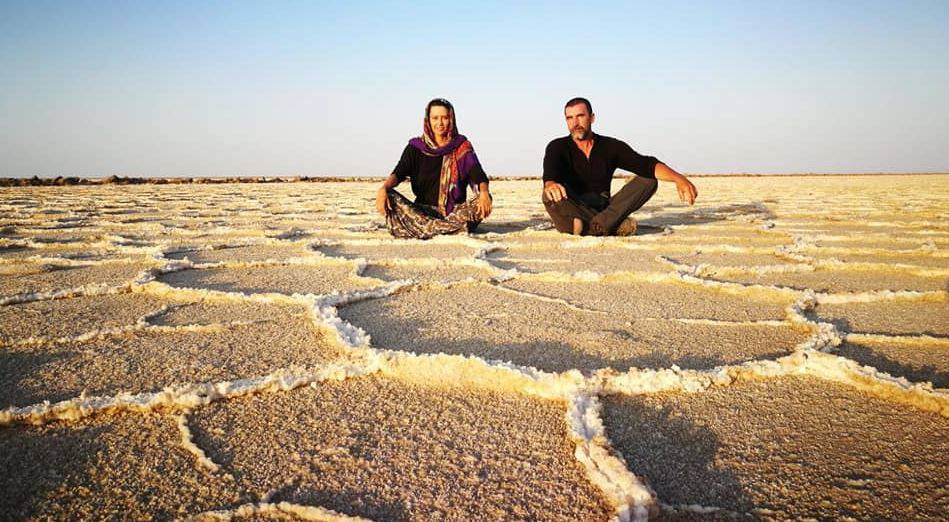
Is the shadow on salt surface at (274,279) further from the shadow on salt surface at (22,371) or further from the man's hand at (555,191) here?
the man's hand at (555,191)

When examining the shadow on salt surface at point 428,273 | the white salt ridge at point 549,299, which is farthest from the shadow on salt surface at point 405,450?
the shadow on salt surface at point 428,273

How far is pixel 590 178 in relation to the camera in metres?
3.50

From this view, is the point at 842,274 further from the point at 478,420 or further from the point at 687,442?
the point at 478,420

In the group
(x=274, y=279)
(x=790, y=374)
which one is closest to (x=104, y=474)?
(x=790, y=374)

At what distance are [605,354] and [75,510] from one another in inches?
39.9

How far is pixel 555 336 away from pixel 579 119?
7.31ft

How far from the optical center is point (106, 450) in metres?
0.82

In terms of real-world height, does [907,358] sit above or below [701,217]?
below

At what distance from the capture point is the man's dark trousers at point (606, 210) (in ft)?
10.6

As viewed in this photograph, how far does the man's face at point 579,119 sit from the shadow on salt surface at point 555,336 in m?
1.90

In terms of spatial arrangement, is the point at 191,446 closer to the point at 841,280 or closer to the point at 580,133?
the point at 841,280

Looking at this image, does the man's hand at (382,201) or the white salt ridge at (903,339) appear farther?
the man's hand at (382,201)

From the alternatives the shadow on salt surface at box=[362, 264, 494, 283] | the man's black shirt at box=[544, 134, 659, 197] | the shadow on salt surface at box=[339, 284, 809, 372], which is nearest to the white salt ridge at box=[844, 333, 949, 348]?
the shadow on salt surface at box=[339, 284, 809, 372]

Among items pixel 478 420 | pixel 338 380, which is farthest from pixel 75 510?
pixel 478 420
